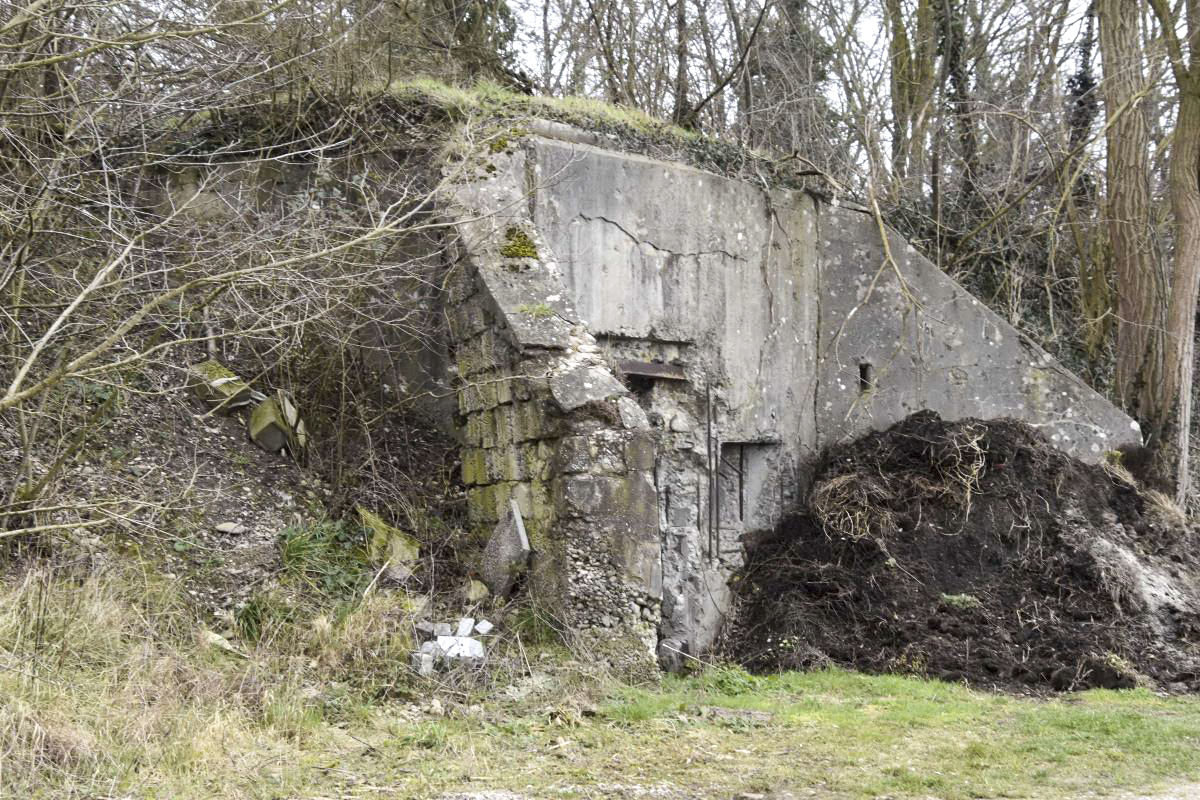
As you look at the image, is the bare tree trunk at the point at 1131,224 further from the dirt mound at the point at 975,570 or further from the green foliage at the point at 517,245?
the green foliage at the point at 517,245

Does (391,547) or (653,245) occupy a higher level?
(653,245)

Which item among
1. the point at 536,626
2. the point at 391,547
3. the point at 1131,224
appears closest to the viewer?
the point at 536,626

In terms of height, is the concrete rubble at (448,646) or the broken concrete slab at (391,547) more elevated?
the broken concrete slab at (391,547)

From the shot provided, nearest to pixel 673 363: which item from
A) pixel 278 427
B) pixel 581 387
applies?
pixel 581 387

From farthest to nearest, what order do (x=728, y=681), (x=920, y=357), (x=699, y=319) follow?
(x=920, y=357), (x=699, y=319), (x=728, y=681)

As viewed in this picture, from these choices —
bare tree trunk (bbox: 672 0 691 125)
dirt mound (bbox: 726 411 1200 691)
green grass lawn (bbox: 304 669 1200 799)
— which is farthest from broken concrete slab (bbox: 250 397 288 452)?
bare tree trunk (bbox: 672 0 691 125)

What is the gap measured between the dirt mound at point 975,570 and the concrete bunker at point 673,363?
0.55 meters

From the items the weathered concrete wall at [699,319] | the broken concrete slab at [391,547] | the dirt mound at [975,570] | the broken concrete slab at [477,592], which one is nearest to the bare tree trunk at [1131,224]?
the dirt mound at [975,570]

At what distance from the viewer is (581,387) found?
23.7ft

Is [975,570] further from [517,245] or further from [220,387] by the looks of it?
[220,387]

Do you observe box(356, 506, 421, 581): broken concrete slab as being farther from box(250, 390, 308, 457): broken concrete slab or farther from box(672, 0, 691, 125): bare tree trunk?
box(672, 0, 691, 125): bare tree trunk

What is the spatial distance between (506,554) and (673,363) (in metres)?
2.60

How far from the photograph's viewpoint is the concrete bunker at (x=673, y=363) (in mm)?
7148

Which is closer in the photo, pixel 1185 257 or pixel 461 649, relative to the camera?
pixel 461 649
